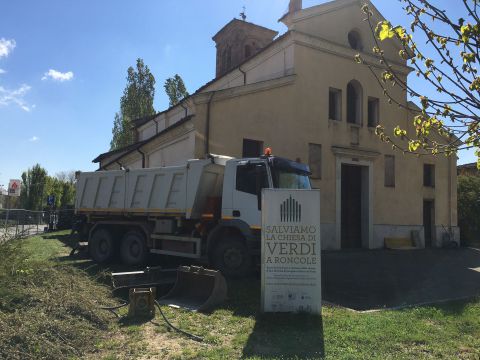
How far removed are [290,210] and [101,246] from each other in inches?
330

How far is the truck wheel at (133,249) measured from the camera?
42.5 feet

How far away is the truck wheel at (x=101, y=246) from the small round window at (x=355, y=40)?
15234 mm

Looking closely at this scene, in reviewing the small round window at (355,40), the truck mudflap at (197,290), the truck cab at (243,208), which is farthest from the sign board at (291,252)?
the small round window at (355,40)

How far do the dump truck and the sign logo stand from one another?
2.79 m

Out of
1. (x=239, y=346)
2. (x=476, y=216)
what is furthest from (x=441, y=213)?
(x=239, y=346)

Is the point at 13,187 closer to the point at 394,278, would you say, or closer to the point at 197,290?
the point at 197,290

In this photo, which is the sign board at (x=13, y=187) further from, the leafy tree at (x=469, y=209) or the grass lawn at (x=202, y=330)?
the leafy tree at (x=469, y=209)

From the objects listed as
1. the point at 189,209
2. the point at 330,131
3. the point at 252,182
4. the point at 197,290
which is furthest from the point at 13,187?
the point at 197,290

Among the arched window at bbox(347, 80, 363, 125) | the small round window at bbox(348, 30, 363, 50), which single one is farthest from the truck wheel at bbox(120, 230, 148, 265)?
the small round window at bbox(348, 30, 363, 50)

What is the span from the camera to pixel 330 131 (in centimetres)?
2044

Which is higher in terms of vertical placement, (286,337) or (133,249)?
(133,249)

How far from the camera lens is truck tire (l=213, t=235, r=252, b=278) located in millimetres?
10562

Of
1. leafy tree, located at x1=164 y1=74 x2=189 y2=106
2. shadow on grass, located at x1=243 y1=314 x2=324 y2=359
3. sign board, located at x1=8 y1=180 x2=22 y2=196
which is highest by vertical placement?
leafy tree, located at x1=164 y1=74 x2=189 y2=106

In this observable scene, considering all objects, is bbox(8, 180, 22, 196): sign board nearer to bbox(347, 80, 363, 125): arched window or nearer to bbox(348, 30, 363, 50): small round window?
bbox(347, 80, 363, 125): arched window
